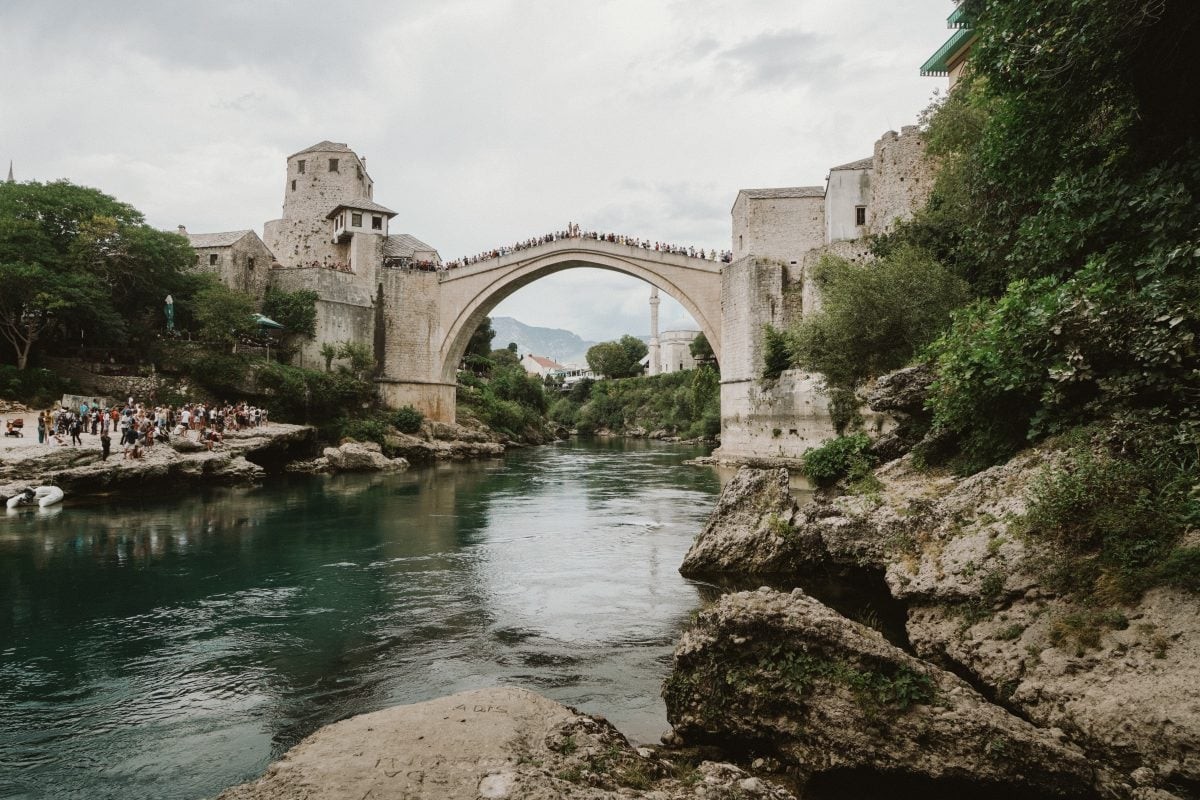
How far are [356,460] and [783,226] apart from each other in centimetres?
1633

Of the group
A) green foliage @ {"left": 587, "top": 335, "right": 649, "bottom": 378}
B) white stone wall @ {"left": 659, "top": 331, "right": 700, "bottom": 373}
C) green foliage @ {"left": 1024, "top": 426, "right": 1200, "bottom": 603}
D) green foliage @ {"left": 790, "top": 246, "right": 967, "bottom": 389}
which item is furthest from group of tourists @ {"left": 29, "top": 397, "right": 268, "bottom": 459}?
white stone wall @ {"left": 659, "top": 331, "right": 700, "bottom": 373}

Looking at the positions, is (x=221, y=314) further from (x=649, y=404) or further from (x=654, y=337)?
(x=654, y=337)

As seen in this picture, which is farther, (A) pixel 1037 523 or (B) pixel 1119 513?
(A) pixel 1037 523

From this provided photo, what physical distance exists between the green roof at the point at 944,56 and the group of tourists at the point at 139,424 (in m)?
22.6

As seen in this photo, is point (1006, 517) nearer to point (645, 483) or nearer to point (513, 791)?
point (513, 791)

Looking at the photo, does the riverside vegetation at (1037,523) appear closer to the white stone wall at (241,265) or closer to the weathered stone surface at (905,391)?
the weathered stone surface at (905,391)

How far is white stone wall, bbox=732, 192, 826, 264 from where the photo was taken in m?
23.5

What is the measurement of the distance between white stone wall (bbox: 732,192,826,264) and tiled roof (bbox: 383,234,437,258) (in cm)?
1747

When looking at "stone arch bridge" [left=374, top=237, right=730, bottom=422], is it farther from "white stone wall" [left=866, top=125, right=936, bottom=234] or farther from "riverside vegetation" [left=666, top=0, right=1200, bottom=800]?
"riverside vegetation" [left=666, top=0, right=1200, bottom=800]

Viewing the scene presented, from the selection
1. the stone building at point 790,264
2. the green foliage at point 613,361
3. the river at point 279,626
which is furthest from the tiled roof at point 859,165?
the green foliage at point 613,361

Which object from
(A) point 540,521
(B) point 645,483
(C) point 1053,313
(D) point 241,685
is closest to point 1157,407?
(C) point 1053,313

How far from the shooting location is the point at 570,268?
2859cm

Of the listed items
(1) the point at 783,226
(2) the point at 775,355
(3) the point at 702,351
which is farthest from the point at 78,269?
(3) the point at 702,351

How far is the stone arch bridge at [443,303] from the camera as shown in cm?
2728
